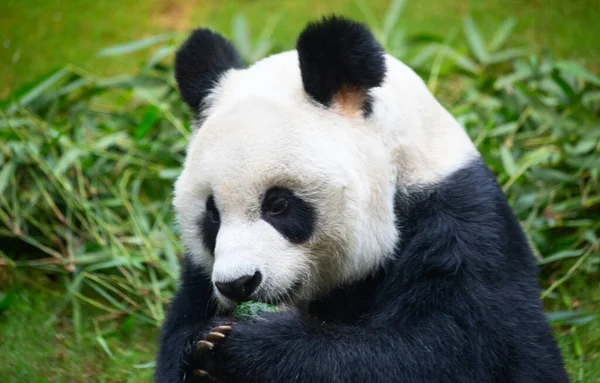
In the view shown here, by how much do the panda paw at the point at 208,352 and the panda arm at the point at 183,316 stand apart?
10.0 inches

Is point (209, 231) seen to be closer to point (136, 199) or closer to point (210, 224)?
point (210, 224)

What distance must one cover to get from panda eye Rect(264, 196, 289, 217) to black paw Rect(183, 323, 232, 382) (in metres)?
0.47

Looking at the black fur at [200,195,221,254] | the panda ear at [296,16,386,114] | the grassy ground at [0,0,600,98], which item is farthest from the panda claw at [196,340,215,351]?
the grassy ground at [0,0,600,98]

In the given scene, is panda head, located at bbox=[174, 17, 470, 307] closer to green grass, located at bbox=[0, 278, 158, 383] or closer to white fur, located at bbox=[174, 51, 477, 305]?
white fur, located at bbox=[174, 51, 477, 305]

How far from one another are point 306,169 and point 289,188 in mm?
103

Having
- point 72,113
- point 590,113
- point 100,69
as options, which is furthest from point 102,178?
point 590,113

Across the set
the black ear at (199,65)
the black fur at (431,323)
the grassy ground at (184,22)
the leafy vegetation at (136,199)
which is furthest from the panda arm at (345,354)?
the grassy ground at (184,22)

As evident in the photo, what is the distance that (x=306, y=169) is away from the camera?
324 cm

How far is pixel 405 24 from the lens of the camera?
8.49 m

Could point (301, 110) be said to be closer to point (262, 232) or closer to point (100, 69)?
point (262, 232)

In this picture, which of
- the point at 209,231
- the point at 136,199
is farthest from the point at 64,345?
the point at 209,231

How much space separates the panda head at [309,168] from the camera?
10.6 ft

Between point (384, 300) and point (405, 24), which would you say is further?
point (405, 24)

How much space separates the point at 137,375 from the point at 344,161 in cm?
222
